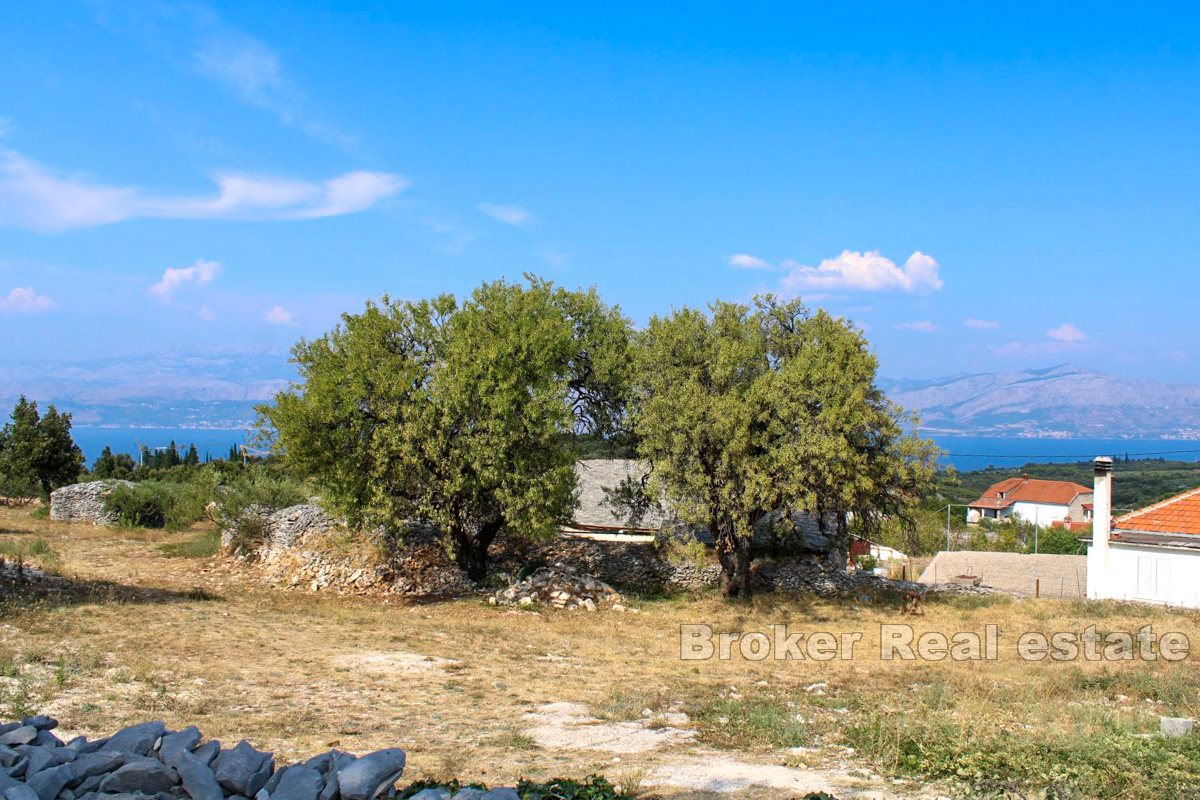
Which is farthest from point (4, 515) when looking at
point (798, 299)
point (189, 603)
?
point (798, 299)

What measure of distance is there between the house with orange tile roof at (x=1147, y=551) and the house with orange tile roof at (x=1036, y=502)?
7860 cm

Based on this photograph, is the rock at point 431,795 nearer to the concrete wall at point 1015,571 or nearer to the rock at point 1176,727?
the rock at point 1176,727

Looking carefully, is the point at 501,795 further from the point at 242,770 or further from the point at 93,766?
the point at 93,766

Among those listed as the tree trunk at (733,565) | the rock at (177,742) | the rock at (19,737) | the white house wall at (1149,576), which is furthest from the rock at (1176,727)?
the white house wall at (1149,576)

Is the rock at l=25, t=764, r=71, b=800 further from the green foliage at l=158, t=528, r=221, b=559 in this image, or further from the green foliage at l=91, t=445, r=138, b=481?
the green foliage at l=91, t=445, r=138, b=481

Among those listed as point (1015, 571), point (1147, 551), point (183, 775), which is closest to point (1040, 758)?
point (183, 775)

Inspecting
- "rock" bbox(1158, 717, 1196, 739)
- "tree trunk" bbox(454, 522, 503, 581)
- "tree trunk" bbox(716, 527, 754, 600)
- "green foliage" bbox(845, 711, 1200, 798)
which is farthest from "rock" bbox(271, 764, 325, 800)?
"tree trunk" bbox(716, 527, 754, 600)

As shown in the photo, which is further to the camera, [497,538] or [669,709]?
[497,538]

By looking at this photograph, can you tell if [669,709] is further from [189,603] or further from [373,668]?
[189,603]

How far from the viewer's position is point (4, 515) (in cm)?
4044

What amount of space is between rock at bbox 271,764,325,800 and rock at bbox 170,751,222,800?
509 millimetres

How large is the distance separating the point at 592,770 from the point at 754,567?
20.1 meters

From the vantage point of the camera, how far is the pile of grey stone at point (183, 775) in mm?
6617

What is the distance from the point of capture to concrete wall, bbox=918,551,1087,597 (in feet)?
129
